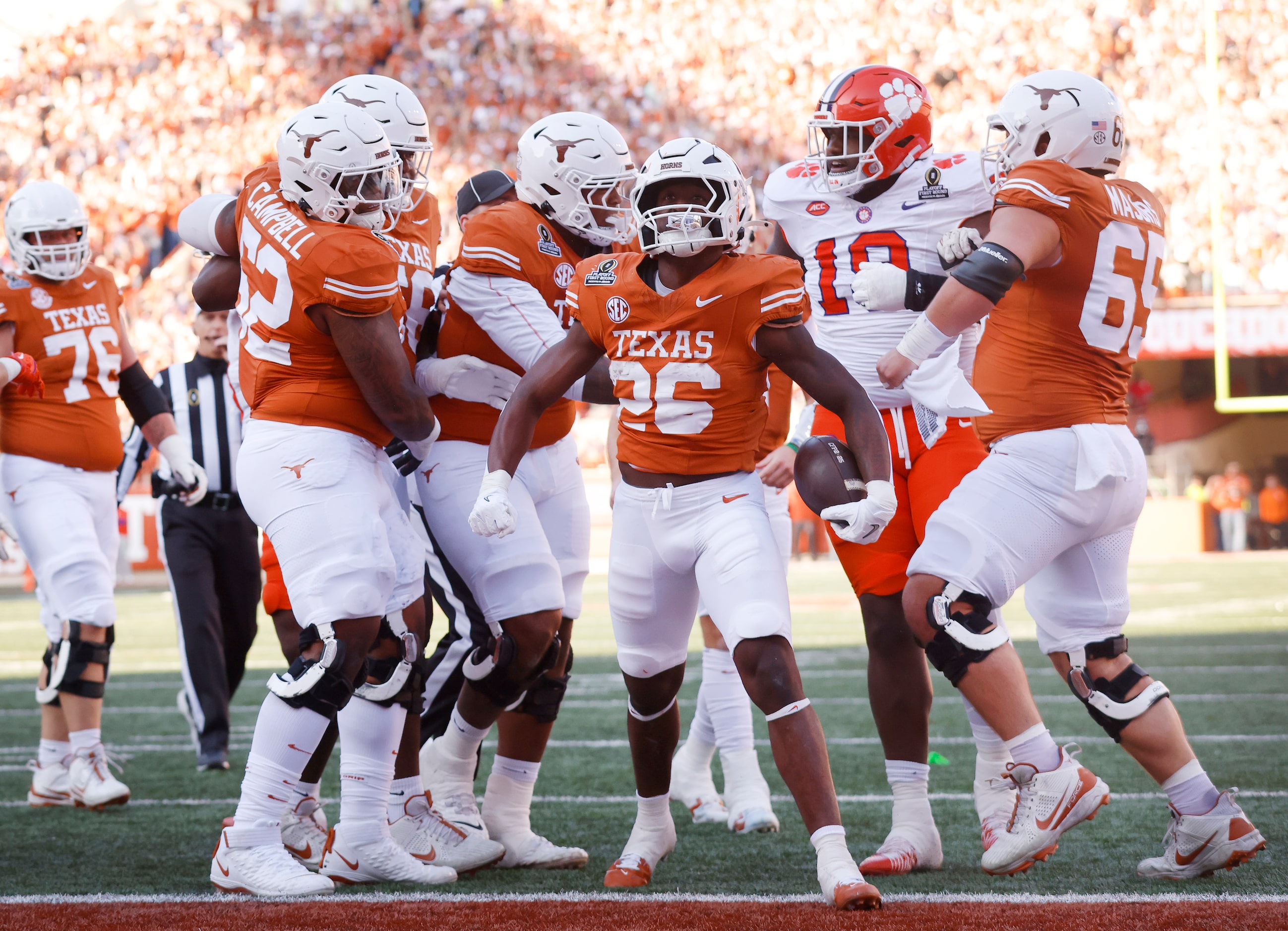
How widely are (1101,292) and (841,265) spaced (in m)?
0.74

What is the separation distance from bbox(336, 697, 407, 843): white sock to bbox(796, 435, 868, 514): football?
45.8 inches

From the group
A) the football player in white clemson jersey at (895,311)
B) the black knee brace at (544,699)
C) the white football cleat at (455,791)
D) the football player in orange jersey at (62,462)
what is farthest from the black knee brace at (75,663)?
the football player in white clemson jersey at (895,311)

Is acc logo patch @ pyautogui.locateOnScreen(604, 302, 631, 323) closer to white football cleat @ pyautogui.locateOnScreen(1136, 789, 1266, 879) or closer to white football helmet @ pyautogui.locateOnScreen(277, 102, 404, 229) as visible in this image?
white football helmet @ pyautogui.locateOnScreen(277, 102, 404, 229)

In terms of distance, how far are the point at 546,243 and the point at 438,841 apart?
1.61 m

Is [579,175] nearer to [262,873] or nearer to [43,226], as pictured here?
[262,873]

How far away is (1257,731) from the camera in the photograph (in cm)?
557

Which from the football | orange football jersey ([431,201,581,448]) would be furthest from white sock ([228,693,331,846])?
the football

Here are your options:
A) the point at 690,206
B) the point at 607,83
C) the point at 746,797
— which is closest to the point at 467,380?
the point at 690,206

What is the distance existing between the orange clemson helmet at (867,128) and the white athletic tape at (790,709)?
4.87 ft

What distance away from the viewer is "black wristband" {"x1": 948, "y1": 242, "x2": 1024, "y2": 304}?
10.5 feet

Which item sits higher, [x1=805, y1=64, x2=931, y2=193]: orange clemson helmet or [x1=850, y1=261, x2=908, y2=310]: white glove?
[x1=805, y1=64, x2=931, y2=193]: orange clemson helmet

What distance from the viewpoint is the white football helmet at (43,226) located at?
16.0ft

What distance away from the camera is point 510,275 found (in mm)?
3717

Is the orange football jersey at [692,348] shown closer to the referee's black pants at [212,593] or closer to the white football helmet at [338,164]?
the white football helmet at [338,164]
